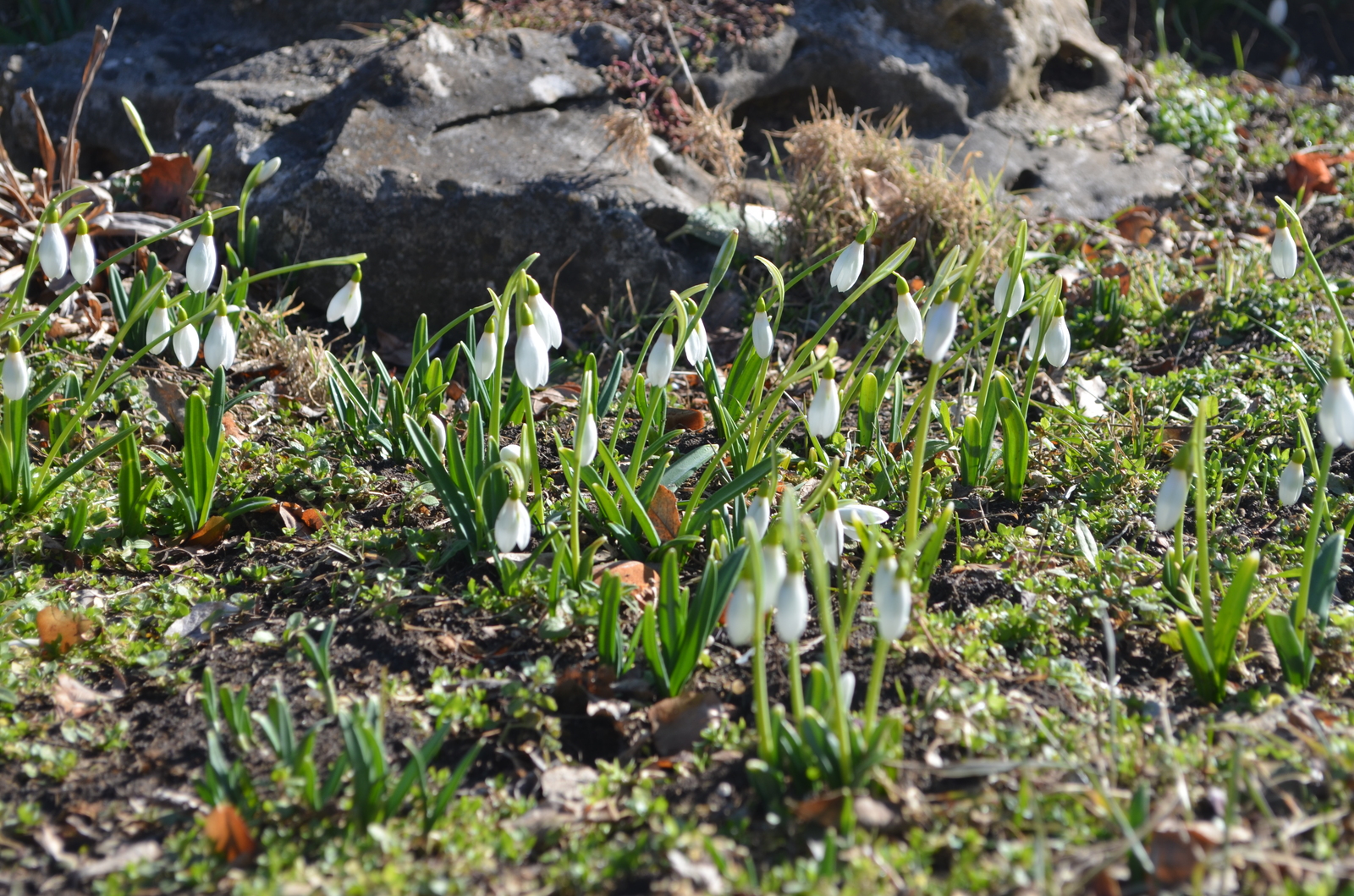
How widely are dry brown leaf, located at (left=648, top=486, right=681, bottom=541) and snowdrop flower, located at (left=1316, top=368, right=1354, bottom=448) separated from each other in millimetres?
1249

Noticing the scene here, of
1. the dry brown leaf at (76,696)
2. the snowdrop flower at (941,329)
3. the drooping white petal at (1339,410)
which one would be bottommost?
the dry brown leaf at (76,696)

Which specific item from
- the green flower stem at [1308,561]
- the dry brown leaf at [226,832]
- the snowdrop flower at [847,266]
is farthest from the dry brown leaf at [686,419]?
the dry brown leaf at [226,832]

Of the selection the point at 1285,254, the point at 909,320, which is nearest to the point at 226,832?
the point at 909,320

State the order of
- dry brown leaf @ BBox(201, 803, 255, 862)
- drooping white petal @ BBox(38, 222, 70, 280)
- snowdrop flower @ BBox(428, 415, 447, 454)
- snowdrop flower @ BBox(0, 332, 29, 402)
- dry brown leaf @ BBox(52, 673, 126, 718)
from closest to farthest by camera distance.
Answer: dry brown leaf @ BBox(201, 803, 255, 862)
dry brown leaf @ BBox(52, 673, 126, 718)
snowdrop flower @ BBox(0, 332, 29, 402)
drooping white petal @ BBox(38, 222, 70, 280)
snowdrop flower @ BBox(428, 415, 447, 454)

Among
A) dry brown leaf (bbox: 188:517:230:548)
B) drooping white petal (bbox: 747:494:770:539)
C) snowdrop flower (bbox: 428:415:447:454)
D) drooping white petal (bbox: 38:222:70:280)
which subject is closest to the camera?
drooping white petal (bbox: 747:494:770:539)

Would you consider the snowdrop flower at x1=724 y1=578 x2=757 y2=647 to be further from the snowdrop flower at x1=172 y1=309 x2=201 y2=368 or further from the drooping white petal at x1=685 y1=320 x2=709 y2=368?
the snowdrop flower at x1=172 y1=309 x2=201 y2=368

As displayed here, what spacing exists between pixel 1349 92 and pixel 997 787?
18.1ft

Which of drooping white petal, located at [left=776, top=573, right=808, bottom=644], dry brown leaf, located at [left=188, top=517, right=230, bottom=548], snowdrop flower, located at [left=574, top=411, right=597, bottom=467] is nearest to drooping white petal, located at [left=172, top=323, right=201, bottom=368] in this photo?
dry brown leaf, located at [left=188, top=517, right=230, bottom=548]

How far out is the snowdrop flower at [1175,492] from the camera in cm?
162

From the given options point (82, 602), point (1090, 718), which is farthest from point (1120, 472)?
point (82, 602)

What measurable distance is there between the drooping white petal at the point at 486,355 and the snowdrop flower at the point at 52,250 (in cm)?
90

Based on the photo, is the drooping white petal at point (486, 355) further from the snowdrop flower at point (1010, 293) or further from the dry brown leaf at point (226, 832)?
the snowdrop flower at point (1010, 293)

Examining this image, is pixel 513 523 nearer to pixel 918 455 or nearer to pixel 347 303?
pixel 918 455

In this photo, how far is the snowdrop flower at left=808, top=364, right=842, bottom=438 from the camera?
1.84 meters
